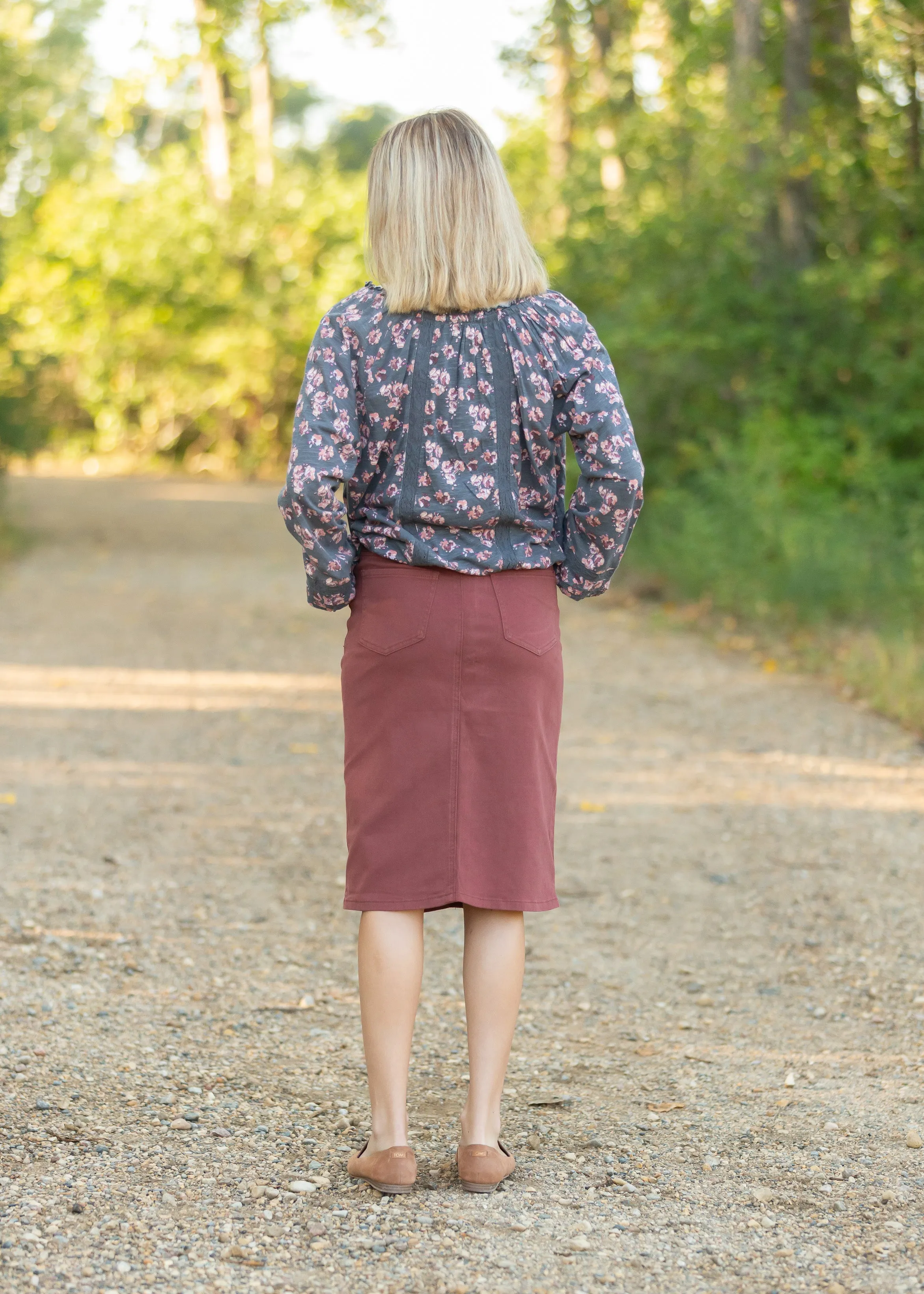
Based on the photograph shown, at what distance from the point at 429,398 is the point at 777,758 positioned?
14.4 ft

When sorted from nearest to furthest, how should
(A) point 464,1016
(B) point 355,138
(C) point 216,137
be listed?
(A) point 464,1016 < (C) point 216,137 < (B) point 355,138

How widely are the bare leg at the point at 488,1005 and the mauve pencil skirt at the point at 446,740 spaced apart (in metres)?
0.08

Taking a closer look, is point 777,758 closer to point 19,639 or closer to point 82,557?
point 19,639

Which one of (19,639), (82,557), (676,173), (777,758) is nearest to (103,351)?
(82,557)

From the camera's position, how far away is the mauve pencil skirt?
2.74m

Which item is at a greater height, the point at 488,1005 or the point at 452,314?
the point at 452,314

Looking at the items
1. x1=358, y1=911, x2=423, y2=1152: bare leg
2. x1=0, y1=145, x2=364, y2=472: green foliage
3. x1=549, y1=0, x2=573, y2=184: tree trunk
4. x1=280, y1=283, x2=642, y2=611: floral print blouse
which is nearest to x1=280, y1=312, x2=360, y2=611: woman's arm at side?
x1=280, y1=283, x2=642, y2=611: floral print blouse

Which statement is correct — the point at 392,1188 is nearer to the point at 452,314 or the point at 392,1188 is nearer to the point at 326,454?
the point at 326,454

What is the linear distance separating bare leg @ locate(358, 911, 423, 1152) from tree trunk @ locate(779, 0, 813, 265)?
10.2 metres

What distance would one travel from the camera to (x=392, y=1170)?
2.78 meters

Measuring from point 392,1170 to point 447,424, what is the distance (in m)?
1.39

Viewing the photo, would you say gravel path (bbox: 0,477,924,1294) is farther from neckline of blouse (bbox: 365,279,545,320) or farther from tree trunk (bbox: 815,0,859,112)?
tree trunk (bbox: 815,0,859,112)

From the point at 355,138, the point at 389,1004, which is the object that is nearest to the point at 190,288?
the point at 389,1004

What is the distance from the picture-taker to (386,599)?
2.78 metres
